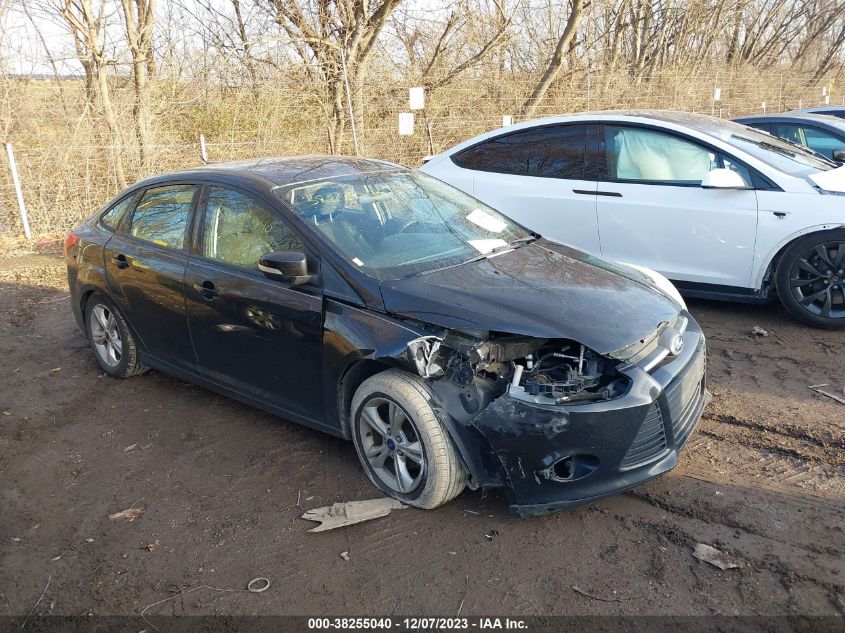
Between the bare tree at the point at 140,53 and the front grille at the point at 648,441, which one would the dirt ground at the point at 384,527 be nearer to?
the front grille at the point at 648,441

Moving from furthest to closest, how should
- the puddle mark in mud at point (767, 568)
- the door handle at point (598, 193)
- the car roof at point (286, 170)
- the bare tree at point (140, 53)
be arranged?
the bare tree at point (140, 53), the door handle at point (598, 193), the car roof at point (286, 170), the puddle mark in mud at point (767, 568)

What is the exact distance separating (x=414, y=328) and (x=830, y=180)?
4081 millimetres

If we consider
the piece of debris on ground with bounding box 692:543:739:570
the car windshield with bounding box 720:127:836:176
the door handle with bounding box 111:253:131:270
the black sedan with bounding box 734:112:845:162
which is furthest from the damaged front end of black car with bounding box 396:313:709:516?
the black sedan with bounding box 734:112:845:162

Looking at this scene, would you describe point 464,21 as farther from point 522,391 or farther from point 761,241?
point 522,391

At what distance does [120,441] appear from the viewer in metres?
4.36

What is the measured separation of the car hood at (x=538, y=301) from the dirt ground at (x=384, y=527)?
853 mm

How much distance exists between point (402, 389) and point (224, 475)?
4.32ft

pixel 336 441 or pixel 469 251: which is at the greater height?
pixel 469 251

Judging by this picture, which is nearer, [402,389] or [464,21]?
[402,389]

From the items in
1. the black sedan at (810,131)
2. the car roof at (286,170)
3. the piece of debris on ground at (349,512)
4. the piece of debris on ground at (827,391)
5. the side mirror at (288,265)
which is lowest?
the piece of debris on ground at (349,512)

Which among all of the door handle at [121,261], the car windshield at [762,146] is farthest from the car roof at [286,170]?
the car windshield at [762,146]

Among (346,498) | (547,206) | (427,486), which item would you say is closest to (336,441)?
(346,498)

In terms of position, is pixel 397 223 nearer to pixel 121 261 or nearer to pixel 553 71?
pixel 121 261

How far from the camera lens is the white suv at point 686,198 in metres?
5.34
